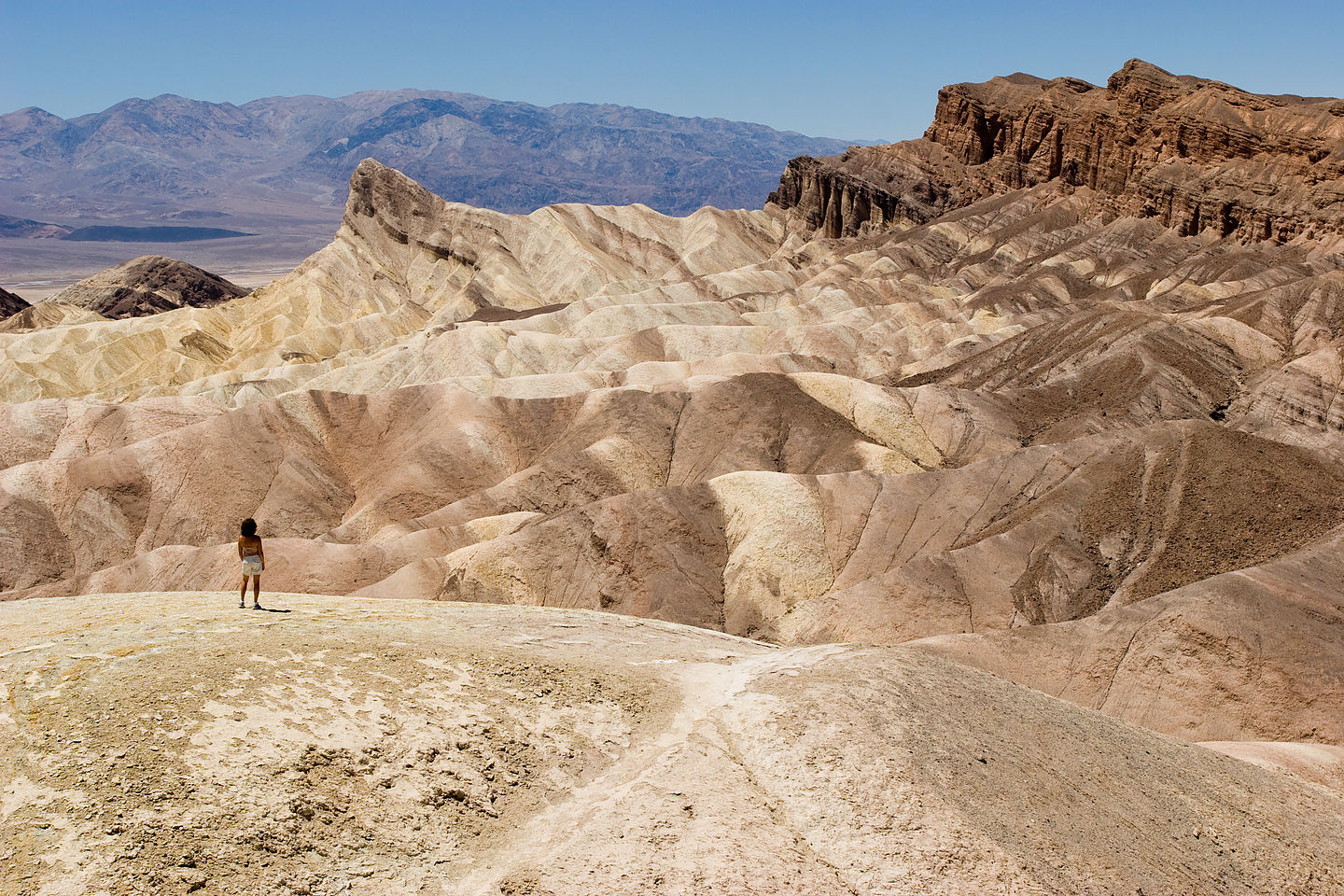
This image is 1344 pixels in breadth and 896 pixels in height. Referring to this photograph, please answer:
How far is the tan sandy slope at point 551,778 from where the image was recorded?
11.3 metres

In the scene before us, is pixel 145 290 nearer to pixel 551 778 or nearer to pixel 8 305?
pixel 8 305

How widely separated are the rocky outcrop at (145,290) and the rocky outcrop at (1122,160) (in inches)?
2800

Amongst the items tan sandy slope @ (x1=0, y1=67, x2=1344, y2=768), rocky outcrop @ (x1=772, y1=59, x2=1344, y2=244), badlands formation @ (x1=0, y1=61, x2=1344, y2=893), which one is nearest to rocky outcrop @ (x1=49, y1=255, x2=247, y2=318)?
tan sandy slope @ (x1=0, y1=67, x2=1344, y2=768)

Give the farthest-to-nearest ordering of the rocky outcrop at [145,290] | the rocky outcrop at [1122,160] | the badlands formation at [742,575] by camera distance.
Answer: the rocky outcrop at [145,290] → the rocky outcrop at [1122,160] → the badlands formation at [742,575]

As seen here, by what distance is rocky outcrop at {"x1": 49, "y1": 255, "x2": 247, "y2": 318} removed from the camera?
110250 millimetres

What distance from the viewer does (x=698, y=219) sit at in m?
113

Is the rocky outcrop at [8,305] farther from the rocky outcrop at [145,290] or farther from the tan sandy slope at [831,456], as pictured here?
the tan sandy slope at [831,456]

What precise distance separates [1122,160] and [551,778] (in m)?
92.4

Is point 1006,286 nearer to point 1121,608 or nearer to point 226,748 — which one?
point 1121,608

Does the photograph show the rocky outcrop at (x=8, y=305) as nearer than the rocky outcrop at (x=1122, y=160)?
No

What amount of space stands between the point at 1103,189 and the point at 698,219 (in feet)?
139

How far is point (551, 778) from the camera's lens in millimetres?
13758

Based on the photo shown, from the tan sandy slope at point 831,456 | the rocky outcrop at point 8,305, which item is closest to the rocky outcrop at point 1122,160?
the tan sandy slope at point 831,456

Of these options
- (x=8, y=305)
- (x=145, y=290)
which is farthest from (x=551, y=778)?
(x=8, y=305)
